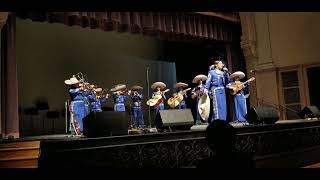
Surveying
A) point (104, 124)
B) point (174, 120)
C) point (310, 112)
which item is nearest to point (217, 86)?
point (310, 112)

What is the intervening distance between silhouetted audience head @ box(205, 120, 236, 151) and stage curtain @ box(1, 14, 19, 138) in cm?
491

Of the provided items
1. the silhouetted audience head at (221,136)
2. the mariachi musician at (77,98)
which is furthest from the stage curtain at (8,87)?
the silhouetted audience head at (221,136)

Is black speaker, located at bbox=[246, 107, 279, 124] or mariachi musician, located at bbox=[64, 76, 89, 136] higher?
mariachi musician, located at bbox=[64, 76, 89, 136]

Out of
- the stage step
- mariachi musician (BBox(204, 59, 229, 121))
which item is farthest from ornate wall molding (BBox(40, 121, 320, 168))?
mariachi musician (BBox(204, 59, 229, 121))

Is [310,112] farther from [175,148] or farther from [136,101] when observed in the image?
[175,148]

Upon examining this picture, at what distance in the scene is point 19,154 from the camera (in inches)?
173

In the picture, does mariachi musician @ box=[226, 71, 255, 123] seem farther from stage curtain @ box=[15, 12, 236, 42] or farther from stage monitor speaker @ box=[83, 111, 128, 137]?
stage monitor speaker @ box=[83, 111, 128, 137]

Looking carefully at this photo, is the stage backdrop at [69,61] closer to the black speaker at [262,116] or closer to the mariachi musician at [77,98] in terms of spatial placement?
the mariachi musician at [77,98]

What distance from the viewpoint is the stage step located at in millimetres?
4258

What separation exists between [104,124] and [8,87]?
115 inches

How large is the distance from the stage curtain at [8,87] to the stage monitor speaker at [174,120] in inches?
108

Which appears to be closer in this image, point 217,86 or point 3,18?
point 3,18

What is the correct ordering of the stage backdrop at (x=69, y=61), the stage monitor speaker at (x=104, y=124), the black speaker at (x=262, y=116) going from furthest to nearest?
1. the stage backdrop at (x=69, y=61)
2. the black speaker at (x=262, y=116)
3. the stage monitor speaker at (x=104, y=124)

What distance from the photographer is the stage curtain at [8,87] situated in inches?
224
